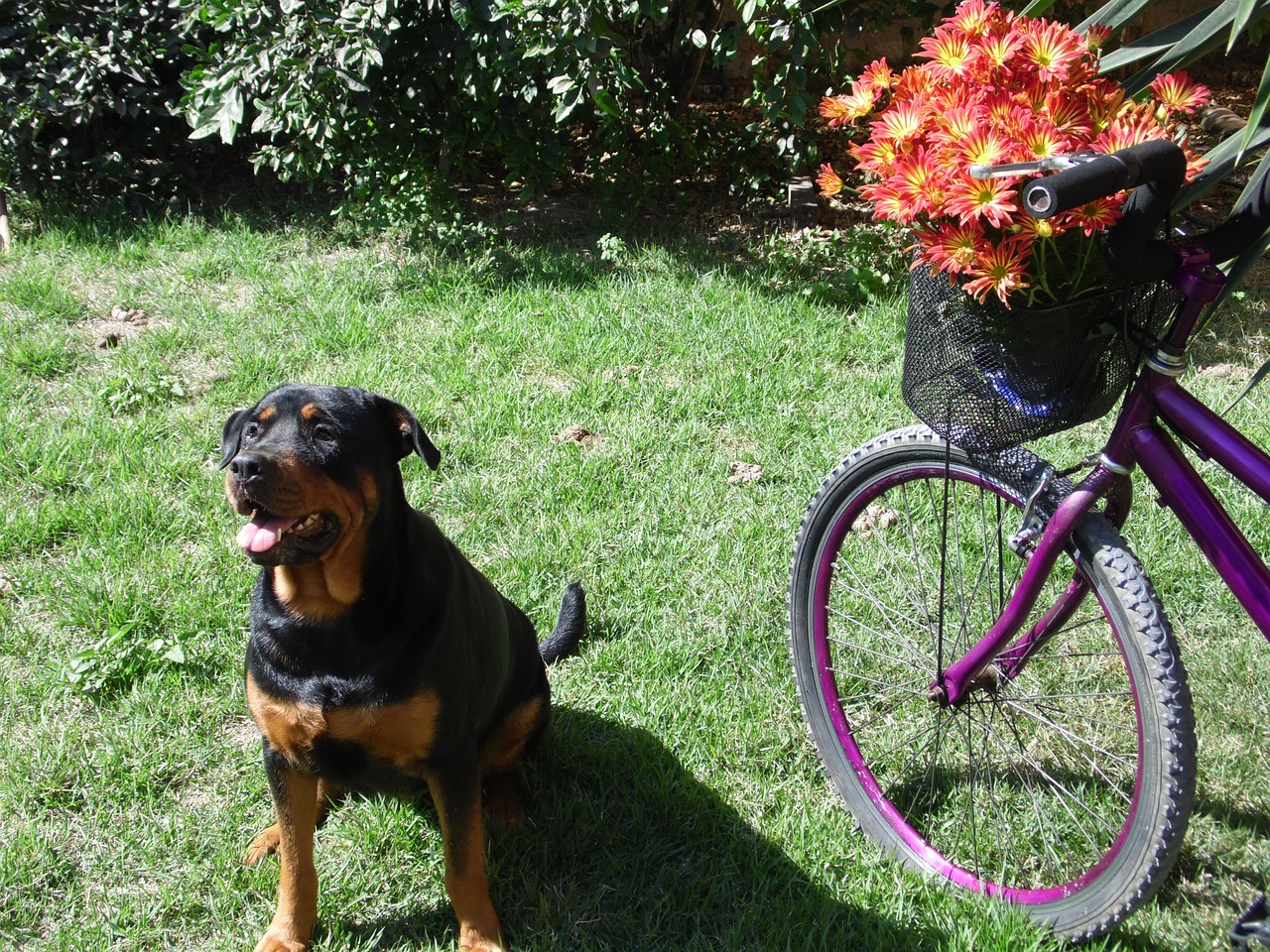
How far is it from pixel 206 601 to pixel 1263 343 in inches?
184

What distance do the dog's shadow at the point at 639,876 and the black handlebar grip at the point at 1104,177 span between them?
167 cm

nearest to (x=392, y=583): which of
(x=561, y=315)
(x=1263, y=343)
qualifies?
(x=561, y=315)

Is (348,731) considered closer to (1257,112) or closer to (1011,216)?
(1011,216)

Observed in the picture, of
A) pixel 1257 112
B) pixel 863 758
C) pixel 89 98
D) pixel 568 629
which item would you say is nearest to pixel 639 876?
pixel 863 758

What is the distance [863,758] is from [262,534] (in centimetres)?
171

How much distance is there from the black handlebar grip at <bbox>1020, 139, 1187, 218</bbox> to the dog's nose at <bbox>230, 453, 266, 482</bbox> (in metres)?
1.49

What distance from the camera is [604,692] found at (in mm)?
3150

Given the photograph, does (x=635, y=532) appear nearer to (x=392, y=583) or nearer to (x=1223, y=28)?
(x=392, y=583)

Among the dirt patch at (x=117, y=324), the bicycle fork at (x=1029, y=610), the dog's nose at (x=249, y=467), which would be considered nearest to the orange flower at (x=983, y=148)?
the bicycle fork at (x=1029, y=610)

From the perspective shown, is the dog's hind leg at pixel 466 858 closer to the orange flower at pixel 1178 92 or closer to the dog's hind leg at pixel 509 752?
the dog's hind leg at pixel 509 752

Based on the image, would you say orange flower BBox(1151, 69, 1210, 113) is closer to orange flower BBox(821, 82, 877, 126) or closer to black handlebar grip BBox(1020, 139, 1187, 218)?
black handlebar grip BBox(1020, 139, 1187, 218)

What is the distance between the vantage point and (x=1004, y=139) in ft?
5.80

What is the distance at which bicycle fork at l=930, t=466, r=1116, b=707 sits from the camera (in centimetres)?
209

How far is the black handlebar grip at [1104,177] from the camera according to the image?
1.57 m
